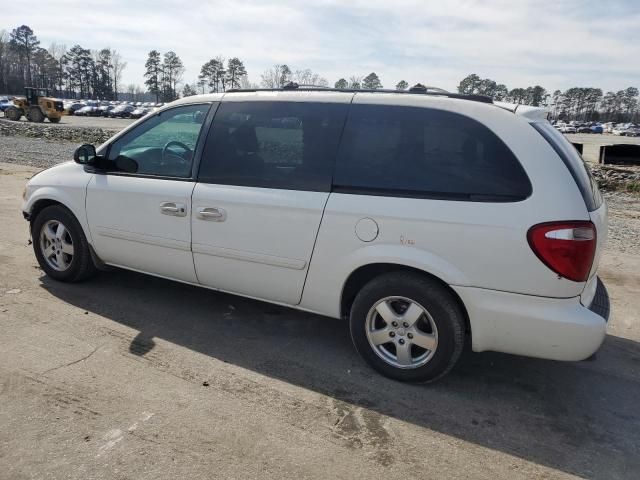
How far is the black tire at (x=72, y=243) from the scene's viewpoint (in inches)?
189

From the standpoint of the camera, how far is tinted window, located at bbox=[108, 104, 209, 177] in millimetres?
4230

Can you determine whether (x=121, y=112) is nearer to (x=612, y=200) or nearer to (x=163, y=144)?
(x=612, y=200)

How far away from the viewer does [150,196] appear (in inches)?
167

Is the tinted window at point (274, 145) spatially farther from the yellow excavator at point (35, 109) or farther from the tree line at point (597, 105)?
the tree line at point (597, 105)

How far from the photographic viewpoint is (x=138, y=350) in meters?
3.84

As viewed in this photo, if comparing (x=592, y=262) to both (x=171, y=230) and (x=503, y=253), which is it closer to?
(x=503, y=253)

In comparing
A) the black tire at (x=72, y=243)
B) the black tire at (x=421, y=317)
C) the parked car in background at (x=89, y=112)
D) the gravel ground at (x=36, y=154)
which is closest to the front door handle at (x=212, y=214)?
the black tire at (x=421, y=317)

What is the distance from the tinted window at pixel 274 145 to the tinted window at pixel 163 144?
220 millimetres

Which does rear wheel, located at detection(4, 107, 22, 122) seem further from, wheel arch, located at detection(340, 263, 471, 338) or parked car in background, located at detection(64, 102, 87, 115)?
wheel arch, located at detection(340, 263, 471, 338)

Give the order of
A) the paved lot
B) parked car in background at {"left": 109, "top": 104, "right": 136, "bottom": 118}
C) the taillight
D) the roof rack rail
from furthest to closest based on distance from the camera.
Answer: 1. parked car in background at {"left": 109, "top": 104, "right": 136, "bottom": 118}
2. the roof rack rail
3. the taillight
4. the paved lot

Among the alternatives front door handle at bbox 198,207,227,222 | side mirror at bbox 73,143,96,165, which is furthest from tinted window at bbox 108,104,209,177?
front door handle at bbox 198,207,227,222

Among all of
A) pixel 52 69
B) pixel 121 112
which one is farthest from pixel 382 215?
pixel 52 69

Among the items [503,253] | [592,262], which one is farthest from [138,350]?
[592,262]

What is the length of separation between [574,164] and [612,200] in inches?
400
